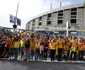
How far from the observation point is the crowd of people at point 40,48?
16.7 meters

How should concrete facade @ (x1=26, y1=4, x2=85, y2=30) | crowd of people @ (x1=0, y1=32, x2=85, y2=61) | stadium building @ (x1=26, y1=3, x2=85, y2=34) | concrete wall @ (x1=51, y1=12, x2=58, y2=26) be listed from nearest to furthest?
crowd of people @ (x1=0, y1=32, x2=85, y2=61)
stadium building @ (x1=26, y1=3, x2=85, y2=34)
concrete facade @ (x1=26, y1=4, x2=85, y2=30)
concrete wall @ (x1=51, y1=12, x2=58, y2=26)

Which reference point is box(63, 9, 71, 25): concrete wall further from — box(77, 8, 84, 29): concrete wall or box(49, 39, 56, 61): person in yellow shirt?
box(49, 39, 56, 61): person in yellow shirt

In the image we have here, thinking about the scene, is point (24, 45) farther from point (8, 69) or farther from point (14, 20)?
point (14, 20)

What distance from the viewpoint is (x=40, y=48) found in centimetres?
1705

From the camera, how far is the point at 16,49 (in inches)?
669

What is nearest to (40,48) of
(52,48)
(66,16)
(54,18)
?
(52,48)

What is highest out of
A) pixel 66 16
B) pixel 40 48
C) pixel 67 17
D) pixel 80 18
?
pixel 66 16

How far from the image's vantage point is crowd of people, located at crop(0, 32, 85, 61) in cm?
1675

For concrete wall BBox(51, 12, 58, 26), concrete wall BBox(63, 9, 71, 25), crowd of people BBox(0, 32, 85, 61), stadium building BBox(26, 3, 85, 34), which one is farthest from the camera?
concrete wall BBox(51, 12, 58, 26)

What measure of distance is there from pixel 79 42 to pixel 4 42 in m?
5.78

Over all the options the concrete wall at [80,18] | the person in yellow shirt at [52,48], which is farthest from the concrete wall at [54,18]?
the person in yellow shirt at [52,48]

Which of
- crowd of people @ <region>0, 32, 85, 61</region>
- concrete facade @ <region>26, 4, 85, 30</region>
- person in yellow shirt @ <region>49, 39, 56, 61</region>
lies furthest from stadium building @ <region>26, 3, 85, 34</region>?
person in yellow shirt @ <region>49, 39, 56, 61</region>

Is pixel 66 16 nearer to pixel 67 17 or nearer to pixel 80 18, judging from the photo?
pixel 67 17

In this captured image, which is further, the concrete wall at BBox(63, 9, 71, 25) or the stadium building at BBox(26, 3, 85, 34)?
the concrete wall at BBox(63, 9, 71, 25)
